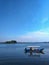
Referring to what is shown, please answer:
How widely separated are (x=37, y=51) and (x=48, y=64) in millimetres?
28252

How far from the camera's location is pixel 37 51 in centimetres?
5366

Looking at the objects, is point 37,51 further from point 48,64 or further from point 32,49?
point 48,64

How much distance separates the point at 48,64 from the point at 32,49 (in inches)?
1153

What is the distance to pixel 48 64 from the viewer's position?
83.5 feet

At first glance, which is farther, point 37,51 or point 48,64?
point 37,51

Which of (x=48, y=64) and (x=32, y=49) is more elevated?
(x=32, y=49)

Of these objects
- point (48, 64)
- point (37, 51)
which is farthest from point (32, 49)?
point (48, 64)

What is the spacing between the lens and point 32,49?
5469 cm

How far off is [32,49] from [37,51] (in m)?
1.99

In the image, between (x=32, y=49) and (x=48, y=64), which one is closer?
(x=48, y=64)
